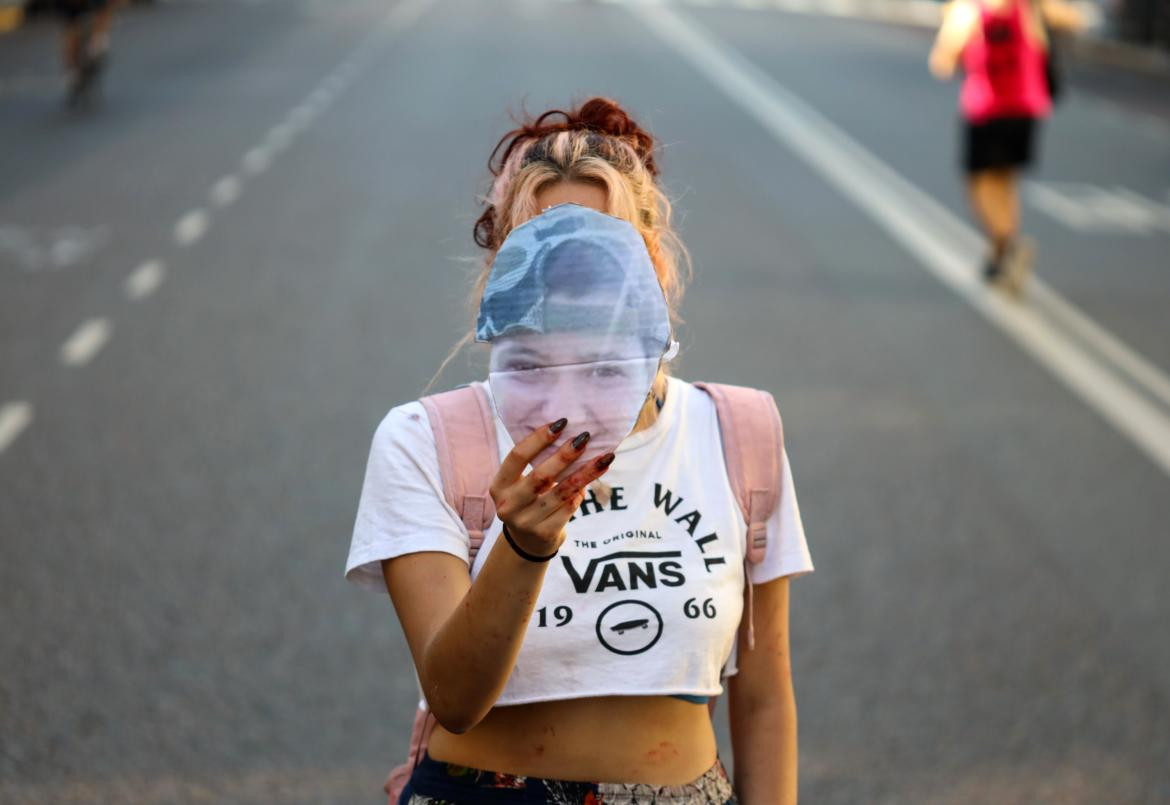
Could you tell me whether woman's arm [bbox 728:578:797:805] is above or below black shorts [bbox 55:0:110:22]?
above

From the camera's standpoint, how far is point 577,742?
2236mm

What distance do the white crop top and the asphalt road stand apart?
2.13 ft

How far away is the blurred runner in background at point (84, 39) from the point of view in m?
17.8

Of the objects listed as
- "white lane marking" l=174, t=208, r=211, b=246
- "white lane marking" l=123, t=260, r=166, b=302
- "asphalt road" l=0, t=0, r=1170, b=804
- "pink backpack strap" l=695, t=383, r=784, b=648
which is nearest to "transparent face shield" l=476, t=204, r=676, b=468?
"pink backpack strap" l=695, t=383, r=784, b=648

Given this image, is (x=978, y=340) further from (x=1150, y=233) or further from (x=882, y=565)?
(x=1150, y=233)

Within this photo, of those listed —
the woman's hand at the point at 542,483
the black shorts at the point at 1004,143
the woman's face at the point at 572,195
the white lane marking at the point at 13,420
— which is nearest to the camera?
the woman's hand at the point at 542,483

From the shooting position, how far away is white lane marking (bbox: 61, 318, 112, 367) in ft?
28.1

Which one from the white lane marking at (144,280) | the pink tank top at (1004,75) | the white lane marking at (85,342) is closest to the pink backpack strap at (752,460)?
the white lane marking at (85,342)

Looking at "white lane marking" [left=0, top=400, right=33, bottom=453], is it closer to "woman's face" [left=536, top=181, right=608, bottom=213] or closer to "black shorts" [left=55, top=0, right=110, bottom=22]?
"woman's face" [left=536, top=181, right=608, bottom=213]

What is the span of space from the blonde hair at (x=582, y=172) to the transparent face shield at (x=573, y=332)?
192mm

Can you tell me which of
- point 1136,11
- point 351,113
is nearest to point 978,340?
point 351,113

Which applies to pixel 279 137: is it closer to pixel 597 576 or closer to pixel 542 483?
pixel 597 576

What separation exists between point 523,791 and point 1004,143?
9314 mm

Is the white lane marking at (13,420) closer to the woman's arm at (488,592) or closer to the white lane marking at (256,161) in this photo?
the woman's arm at (488,592)
